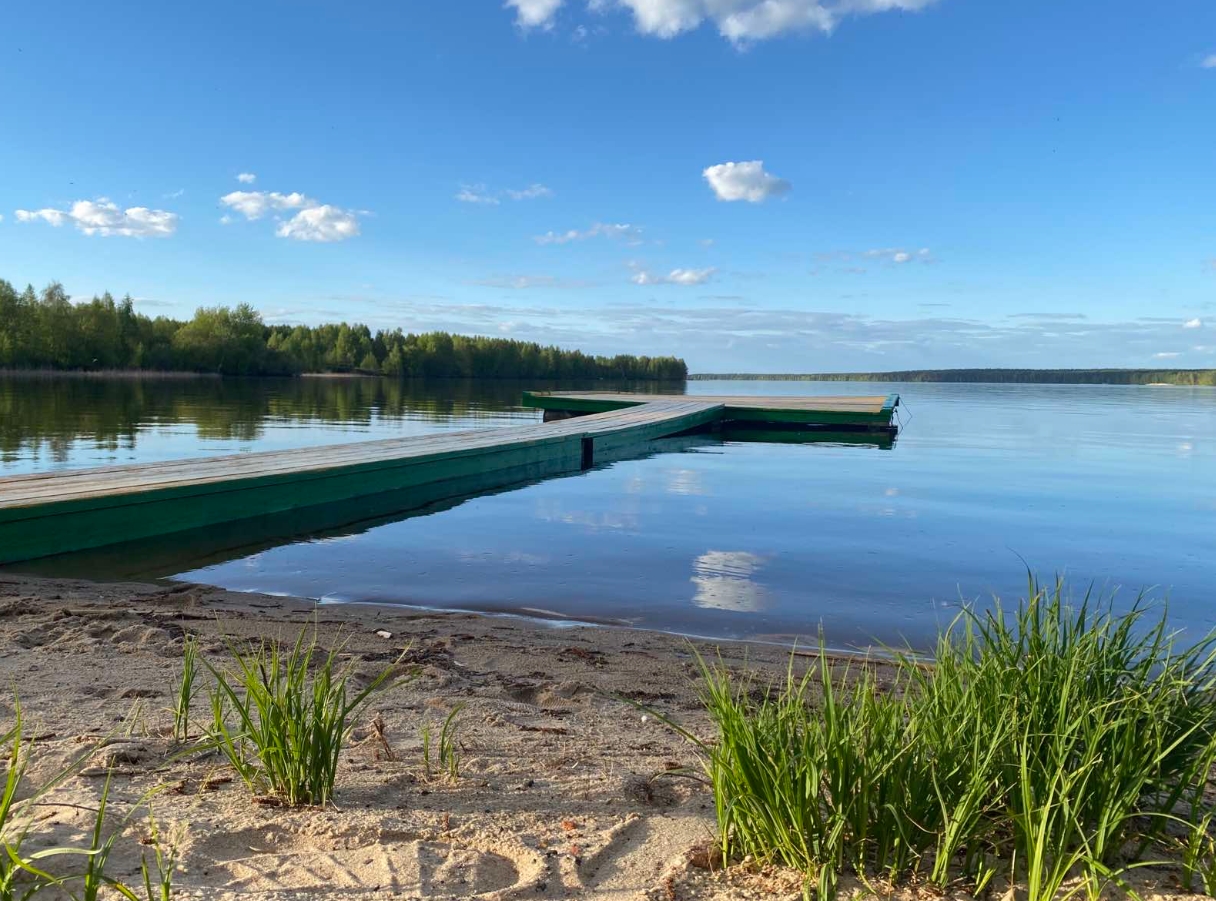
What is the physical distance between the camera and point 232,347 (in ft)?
226

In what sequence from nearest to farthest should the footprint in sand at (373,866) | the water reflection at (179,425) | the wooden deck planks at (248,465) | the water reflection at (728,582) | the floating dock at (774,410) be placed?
the footprint in sand at (373,866)
the water reflection at (728,582)
the wooden deck planks at (248,465)
the water reflection at (179,425)
the floating dock at (774,410)

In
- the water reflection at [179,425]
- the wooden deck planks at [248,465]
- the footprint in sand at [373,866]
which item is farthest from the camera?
the water reflection at [179,425]

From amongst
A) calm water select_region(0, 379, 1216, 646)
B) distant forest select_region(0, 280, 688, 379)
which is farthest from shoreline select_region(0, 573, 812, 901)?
distant forest select_region(0, 280, 688, 379)

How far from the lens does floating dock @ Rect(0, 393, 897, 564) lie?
626 cm

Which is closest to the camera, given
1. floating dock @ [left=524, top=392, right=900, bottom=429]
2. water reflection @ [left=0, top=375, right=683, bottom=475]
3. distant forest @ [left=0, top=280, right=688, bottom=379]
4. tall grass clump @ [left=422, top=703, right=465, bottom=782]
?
tall grass clump @ [left=422, top=703, right=465, bottom=782]

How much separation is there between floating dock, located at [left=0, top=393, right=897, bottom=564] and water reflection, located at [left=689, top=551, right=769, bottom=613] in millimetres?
3918

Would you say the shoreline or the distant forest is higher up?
the distant forest

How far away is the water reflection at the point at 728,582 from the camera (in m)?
5.99

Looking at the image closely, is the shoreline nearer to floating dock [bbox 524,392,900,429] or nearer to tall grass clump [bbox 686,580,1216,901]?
tall grass clump [bbox 686,580,1216,901]

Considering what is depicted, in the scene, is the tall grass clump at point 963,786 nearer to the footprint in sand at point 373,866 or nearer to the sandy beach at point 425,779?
the sandy beach at point 425,779

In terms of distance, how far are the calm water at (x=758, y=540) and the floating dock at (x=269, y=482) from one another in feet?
0.95

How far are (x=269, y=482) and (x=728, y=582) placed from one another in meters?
4.38

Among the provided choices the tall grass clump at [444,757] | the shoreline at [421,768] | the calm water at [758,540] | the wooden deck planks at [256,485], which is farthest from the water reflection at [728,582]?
the wooden deck planks at [256,485]

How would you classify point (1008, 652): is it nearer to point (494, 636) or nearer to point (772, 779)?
point (772, 779)
